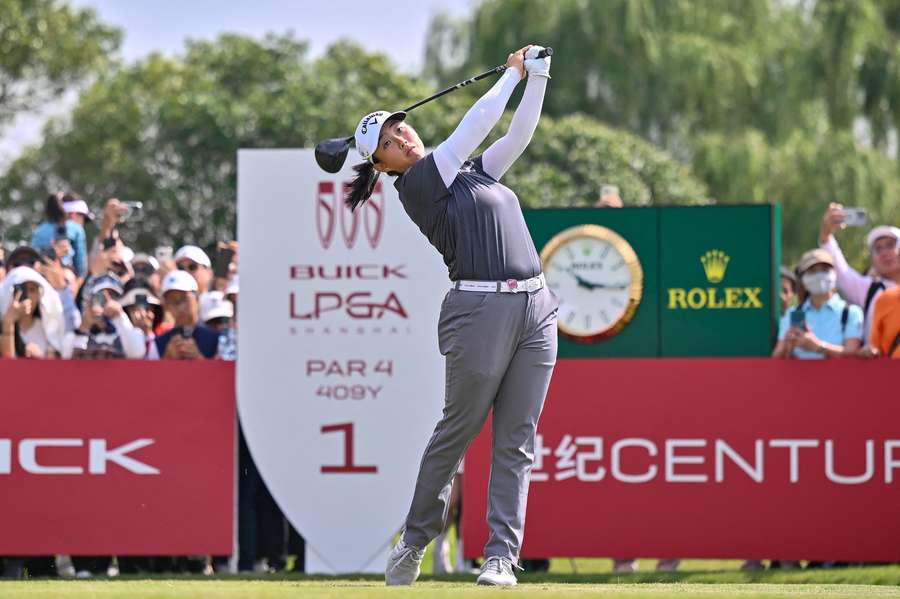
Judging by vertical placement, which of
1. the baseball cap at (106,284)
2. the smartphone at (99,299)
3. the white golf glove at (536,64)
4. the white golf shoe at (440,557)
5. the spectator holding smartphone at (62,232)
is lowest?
the white golf shoe at (440,557)

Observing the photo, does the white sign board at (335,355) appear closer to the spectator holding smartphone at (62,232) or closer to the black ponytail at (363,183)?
the spectator holding smartphone at (62,232)

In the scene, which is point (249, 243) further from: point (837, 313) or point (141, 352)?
point (837, 313)

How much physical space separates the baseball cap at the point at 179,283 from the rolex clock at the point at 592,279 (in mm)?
2172

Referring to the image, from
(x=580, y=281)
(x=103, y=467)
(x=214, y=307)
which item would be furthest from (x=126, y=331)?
(x=580, y=281)

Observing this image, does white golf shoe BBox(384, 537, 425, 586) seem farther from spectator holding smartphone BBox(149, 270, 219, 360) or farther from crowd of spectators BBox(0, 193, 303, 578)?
spectator holding smartphone BBox(149, 270, 219, 360)

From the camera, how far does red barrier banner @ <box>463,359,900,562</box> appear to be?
9.94 m

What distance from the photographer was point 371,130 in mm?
7238

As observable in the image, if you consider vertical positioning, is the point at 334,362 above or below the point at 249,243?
below

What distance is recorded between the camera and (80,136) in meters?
35.4

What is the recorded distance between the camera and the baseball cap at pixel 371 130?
7.23 metres

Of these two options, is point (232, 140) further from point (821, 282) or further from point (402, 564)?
point (402, 564)

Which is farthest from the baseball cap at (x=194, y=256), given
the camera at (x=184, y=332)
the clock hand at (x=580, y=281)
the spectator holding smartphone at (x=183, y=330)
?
the clock hand at (x=580, y=281)

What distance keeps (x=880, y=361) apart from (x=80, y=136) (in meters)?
27.5

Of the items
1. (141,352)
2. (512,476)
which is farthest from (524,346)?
(141,352)
